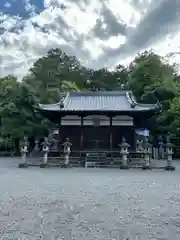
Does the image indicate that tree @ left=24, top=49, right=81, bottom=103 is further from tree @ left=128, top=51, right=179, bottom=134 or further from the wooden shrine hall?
the wooden shrine hall

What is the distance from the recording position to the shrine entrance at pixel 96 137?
16.4 metres

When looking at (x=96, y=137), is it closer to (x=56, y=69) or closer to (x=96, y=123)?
(x=96, y=123)

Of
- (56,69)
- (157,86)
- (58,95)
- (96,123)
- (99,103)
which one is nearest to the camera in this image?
(96,123)

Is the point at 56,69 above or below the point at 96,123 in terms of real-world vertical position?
above

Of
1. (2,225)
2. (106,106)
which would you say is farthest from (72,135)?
(2,225)

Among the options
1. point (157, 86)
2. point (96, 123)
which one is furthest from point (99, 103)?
point (157, 86)

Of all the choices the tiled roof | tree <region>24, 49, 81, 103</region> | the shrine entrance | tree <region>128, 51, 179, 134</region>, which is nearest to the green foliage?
tree <region>128, 51, 179, 134</region>

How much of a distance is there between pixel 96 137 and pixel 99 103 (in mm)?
A: 2310

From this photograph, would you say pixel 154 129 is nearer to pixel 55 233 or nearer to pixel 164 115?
pixel 164 115

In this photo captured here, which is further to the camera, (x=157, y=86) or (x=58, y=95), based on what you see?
(x=58, y=95)

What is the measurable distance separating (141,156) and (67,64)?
2823cm

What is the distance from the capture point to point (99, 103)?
17594 millimetres

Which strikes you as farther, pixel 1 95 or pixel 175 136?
pixel 1 95

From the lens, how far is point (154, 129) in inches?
838
